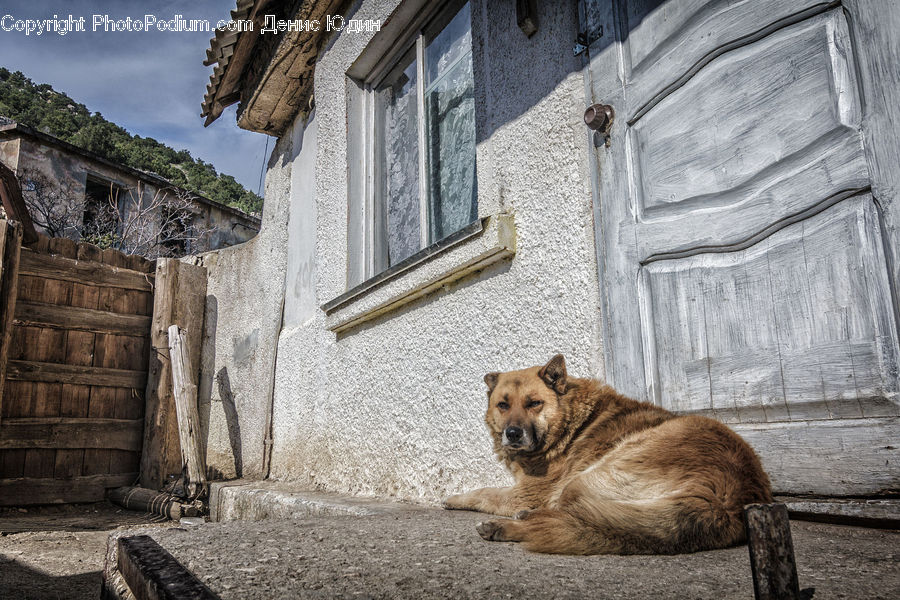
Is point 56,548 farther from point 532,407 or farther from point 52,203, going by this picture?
point 52,203

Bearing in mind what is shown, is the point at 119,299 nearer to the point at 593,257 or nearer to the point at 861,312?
the point at 593,257

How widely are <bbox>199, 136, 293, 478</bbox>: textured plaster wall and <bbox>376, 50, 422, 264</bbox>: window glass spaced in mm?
1748

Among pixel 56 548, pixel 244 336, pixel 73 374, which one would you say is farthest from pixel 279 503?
pixel 73 374

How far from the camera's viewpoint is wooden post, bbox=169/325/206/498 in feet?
17.9

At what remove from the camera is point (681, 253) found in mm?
2469

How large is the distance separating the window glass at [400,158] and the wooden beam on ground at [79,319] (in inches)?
139

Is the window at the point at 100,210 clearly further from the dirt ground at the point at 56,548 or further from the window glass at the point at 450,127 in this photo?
the window glass at the point at 450,127

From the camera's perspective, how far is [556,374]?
2.52 metres

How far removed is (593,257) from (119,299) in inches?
226

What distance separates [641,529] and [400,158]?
12.6ft

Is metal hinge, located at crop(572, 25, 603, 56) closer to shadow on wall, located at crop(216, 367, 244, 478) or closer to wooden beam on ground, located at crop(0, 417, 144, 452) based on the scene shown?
shadow on wall, located at crop(216, 367, 244, 478)

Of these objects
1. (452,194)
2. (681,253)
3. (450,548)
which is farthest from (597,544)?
(452,194)

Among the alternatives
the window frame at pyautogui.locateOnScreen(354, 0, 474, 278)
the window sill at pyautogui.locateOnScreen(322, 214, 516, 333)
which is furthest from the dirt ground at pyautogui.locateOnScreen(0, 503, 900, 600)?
the window frame at pyautogui.locateOnScreen(354, 0, 474, 278)

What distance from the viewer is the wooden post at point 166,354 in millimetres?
6262
